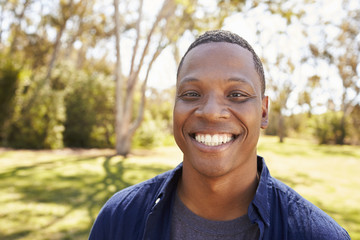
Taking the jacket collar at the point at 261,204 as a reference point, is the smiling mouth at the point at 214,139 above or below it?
above

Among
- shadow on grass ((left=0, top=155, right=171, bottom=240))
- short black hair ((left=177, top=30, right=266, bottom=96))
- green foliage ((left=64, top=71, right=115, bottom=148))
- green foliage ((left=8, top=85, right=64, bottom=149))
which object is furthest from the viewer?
green foliage ((left=64, top=71, right=115, bottom=148))

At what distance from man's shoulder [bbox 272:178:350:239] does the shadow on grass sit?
371cm

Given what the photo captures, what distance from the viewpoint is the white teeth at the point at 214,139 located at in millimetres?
1607

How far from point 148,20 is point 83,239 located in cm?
1592

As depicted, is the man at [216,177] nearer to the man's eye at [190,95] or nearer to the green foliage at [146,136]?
the man's eye at [190,95]

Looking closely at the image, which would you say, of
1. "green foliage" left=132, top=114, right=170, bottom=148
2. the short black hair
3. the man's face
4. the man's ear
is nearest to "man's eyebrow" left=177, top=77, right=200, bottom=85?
the man's face

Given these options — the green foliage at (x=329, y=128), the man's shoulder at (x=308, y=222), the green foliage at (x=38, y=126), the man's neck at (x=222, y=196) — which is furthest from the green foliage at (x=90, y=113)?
the green foliage at (x=329, y=128)

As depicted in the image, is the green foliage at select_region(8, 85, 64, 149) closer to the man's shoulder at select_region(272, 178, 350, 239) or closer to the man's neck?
the man's neck

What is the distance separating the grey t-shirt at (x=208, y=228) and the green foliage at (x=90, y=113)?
13015 millimetres

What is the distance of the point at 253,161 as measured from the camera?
68.3 inches

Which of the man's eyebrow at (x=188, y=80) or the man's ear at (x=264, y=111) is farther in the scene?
the man's ear at (x=264, y=111)

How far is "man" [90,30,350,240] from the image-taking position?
1.58m

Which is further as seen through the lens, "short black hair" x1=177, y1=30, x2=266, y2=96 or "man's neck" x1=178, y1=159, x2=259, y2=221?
"short black hair" x1=177, y1=30, x2=266, y2=96

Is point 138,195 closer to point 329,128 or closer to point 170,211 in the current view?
point 170,211
